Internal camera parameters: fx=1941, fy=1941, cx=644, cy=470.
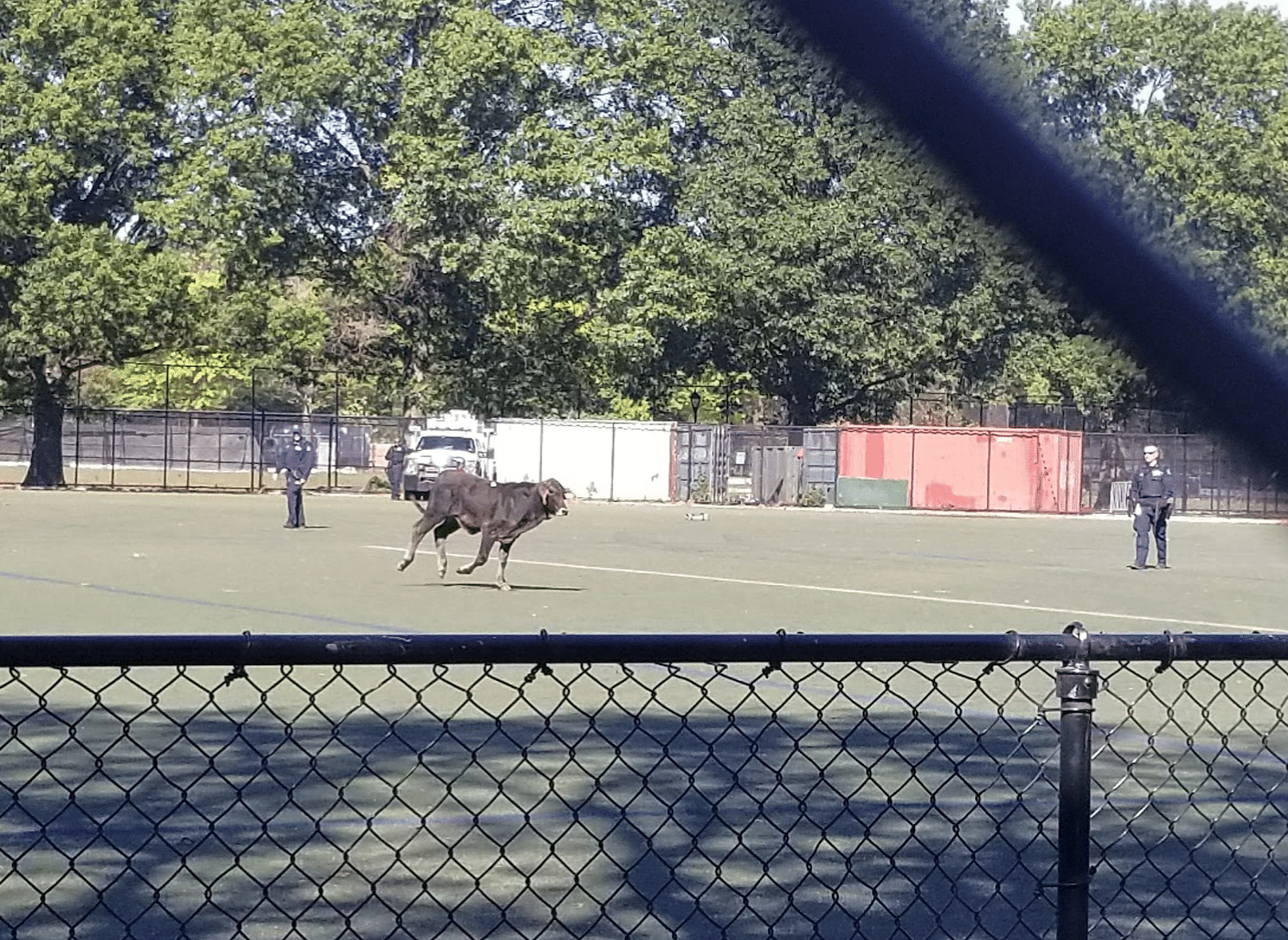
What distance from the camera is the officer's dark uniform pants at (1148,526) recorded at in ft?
88.1

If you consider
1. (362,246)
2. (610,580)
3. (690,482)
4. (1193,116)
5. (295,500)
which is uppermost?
(362,246)

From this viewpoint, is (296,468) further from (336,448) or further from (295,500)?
(336,448)

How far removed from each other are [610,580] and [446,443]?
87.0 feet

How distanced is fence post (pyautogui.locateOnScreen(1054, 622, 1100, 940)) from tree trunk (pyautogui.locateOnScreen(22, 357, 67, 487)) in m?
51.9

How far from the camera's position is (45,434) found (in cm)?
5334

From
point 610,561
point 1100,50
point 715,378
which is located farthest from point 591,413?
point 1100,50

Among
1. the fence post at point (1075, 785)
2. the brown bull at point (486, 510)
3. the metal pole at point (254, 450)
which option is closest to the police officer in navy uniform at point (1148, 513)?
the brown bull at point (486, 510)

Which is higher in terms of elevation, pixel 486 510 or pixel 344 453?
pixel 486 510

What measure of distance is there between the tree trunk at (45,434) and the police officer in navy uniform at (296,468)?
22.6 metres

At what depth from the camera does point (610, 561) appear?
25.5 metres

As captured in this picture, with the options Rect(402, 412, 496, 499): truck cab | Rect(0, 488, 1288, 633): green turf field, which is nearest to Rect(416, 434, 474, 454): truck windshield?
Rect(402, 412, 496, 499): truck cab

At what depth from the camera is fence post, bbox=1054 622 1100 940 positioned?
13.5ft

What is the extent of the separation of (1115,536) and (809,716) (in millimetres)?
29904

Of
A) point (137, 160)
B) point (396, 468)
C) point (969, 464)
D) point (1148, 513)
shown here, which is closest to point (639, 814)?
point (1148, 513)
